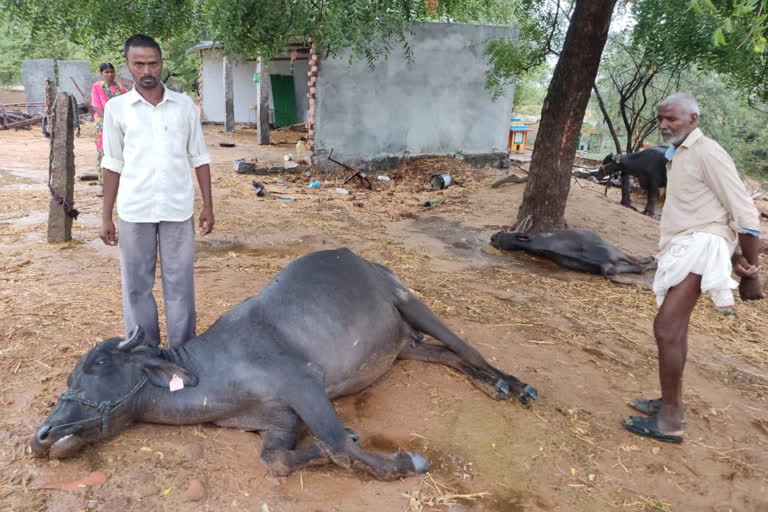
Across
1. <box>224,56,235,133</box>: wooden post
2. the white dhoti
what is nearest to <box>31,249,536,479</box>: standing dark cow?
the white dhoti

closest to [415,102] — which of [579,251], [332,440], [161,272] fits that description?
[579,251]

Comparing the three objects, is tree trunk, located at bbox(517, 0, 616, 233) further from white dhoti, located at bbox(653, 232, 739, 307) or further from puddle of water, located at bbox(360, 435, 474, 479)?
puddle of water, located at bbox(360, 435, 474, 479)

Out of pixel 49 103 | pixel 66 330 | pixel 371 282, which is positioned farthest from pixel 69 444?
pixel 49 103

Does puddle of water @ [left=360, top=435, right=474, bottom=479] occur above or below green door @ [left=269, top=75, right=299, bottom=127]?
below

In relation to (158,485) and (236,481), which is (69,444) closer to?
(158,485)

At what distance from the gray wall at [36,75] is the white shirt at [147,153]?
20754 millimetres

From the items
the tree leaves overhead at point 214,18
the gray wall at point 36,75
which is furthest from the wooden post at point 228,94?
the tree leaves overhead at point 214,18

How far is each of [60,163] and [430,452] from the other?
565cm

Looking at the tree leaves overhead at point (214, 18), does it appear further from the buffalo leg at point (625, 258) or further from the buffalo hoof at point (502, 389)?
the buffalo leg at point (625, 258)

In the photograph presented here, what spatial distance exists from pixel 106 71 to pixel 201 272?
14.5 feet

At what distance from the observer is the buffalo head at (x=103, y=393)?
256 centimetres

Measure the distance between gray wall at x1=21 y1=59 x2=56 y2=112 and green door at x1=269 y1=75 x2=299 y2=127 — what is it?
850 cm

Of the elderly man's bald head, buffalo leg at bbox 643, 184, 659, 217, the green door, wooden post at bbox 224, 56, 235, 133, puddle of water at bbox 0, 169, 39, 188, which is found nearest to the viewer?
the elderly man's bald head

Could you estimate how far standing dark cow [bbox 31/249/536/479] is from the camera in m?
2.70
